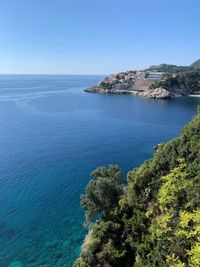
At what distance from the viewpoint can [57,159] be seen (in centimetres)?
5759

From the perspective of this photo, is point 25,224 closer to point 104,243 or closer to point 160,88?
point 104,243

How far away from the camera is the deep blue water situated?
32.5 m

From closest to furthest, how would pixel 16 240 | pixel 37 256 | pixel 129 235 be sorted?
pixel 129 235 → pixel 37 256 → pixel 16 240

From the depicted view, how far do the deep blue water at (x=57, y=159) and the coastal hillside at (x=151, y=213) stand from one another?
18.1ft

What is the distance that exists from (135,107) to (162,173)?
97.2 metres

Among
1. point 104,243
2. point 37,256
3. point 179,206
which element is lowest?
point 37,256

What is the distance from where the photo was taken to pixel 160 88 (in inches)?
6255

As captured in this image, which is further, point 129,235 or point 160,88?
point 160,88

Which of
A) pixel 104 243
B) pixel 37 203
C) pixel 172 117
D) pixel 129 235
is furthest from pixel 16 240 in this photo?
pixel 172 117

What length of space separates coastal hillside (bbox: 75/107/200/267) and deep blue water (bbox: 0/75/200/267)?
5515 millimetres

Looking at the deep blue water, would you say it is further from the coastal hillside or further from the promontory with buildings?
the promontory with buildings

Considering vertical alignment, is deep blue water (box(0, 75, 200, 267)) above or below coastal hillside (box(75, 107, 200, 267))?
below

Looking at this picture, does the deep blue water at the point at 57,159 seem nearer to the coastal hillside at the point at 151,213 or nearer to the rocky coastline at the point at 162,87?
the coastal hillside at the point at 151,213

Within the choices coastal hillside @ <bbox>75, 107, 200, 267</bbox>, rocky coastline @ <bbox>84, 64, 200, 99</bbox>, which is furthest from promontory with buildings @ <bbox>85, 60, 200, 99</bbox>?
coastal hillside @ <bbox>75, 107, 200, 267</bbox>
